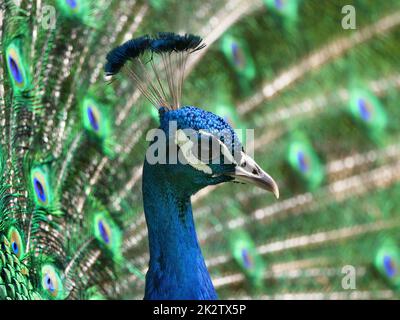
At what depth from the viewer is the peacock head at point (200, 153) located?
1900 millimetres

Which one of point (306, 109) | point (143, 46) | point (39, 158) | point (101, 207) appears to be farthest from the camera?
point (306, 109)

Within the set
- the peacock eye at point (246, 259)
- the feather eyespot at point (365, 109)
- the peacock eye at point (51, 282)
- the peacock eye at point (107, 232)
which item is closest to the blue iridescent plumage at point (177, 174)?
the peacock eye at point (51, 282)

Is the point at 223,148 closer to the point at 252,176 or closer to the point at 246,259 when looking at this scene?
the point at 252,176

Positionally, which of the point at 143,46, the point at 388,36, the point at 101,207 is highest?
the point at 388,36

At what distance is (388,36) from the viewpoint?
2996 millimetres

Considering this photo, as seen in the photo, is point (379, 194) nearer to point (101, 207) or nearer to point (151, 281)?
point (101, 207)

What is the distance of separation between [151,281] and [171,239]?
105mm

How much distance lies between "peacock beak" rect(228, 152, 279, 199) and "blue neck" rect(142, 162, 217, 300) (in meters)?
0.13

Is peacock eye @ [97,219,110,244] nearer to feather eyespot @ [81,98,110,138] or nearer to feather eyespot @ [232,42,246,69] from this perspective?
feather eyespot @ [81,98,110,138]

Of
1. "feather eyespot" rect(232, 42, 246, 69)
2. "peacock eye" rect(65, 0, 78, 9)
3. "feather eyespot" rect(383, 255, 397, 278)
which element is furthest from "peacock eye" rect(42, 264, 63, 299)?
"feather eyespot" rect(383, 255, 397, 278)

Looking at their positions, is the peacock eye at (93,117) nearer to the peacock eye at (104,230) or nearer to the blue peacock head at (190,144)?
the peacock eye at (104,230)

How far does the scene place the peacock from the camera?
78.0 inches

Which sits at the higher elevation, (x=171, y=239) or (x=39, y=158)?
(x=39, y=158)

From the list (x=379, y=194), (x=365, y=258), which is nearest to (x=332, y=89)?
(x=379, y=194)
